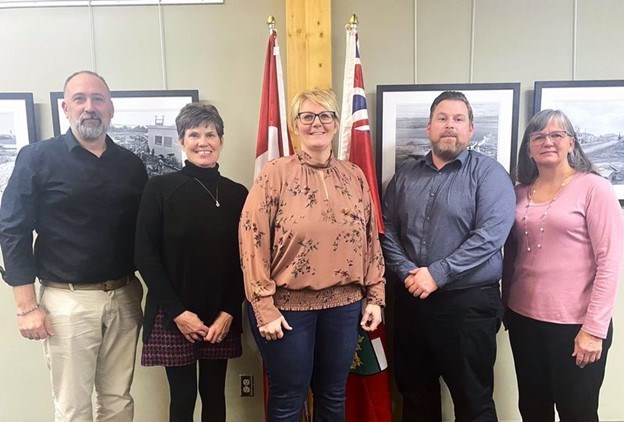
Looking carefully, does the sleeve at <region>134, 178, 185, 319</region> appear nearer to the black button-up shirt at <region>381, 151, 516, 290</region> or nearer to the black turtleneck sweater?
the black turtleneck sweater

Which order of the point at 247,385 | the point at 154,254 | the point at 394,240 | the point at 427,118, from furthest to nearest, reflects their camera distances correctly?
the point at 247,385, the point at 427,118, the point at 394,240, the point at 154,254

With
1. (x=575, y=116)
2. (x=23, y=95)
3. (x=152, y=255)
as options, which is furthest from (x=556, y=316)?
(x=23, y=95)

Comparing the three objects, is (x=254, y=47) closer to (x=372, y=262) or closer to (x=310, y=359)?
(x=372, y=262)

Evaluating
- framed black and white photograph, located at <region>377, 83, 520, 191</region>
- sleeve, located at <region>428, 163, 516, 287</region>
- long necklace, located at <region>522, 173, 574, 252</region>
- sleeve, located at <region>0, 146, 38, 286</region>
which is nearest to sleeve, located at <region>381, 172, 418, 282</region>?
sleeve, located at <region>428, 163, 516, 287</region>

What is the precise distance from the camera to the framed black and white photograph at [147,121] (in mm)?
2096

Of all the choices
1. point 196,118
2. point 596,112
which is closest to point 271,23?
point 196,118

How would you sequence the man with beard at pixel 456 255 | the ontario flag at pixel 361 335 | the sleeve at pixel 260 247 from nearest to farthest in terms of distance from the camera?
the sleeve at pixel 260 247 < the man with beard at pixel 456 255 < the ontario flag at pixel 361 335

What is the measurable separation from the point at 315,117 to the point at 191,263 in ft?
2.25

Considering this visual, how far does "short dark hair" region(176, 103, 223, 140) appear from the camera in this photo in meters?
1.56

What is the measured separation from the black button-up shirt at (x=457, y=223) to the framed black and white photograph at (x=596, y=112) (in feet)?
2.47

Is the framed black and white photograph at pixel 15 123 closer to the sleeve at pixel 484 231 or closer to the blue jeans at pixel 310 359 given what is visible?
the blue jeans at pixel 310 359

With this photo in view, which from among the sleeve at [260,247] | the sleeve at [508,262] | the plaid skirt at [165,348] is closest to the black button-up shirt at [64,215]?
the plaid skirt at [165,348]

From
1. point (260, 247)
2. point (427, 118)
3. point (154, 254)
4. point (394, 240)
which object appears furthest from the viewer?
point (427, 118)

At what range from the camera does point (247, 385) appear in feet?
7.32
